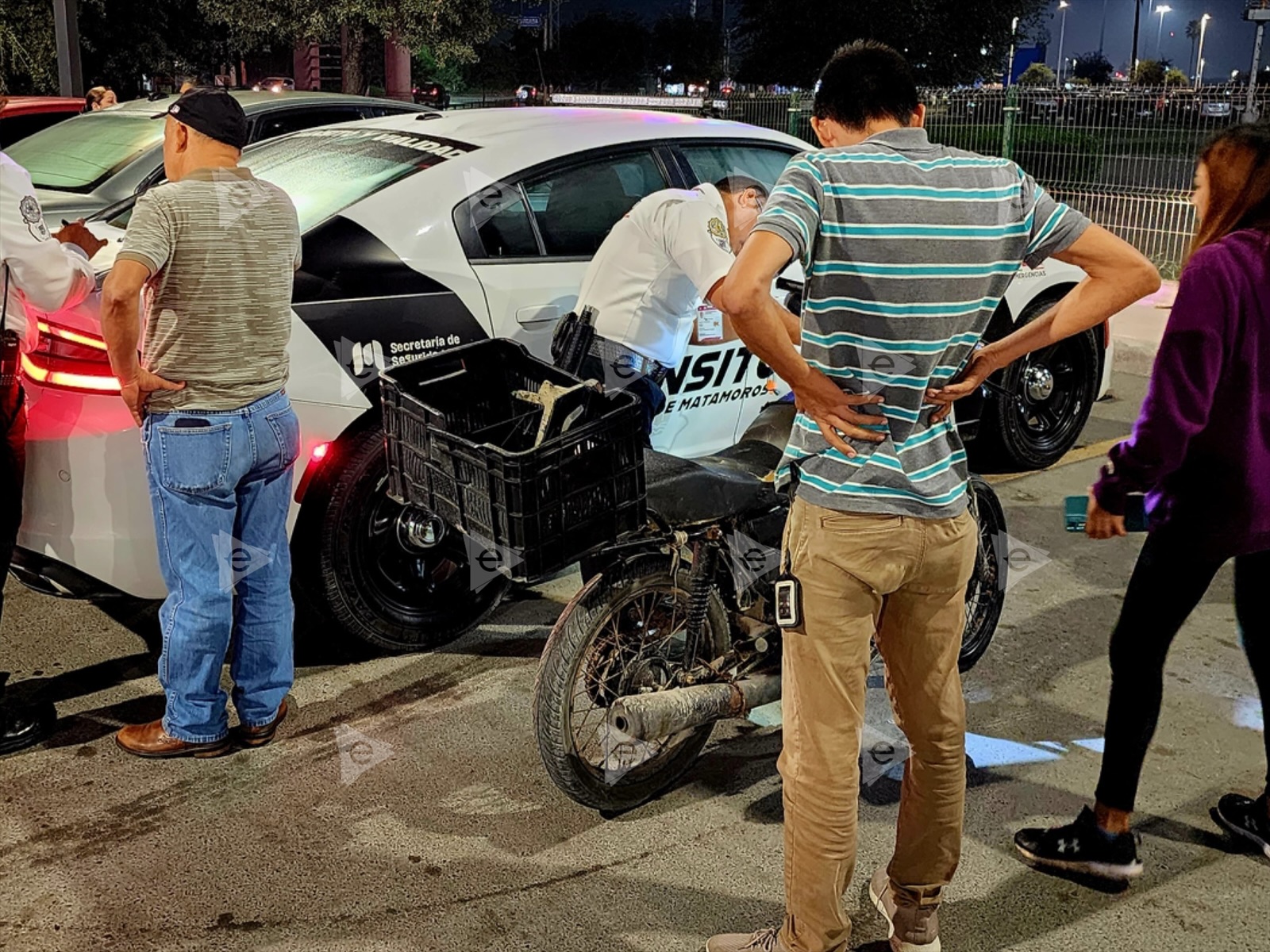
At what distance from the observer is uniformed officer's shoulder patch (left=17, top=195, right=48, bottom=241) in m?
3.64

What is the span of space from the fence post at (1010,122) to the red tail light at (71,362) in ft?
33.4

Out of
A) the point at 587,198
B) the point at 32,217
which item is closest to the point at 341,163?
the point at 587,198

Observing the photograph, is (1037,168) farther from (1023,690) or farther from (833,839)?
(833,839)

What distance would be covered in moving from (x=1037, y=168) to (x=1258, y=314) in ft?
32.1

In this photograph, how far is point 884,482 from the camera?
267 cm

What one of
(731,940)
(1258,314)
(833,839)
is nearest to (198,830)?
(731,940)

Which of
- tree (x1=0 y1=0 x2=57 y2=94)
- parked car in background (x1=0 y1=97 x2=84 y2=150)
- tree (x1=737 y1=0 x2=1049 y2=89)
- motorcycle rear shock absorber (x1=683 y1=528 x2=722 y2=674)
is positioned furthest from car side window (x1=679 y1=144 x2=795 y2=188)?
tree (x1=737 y1=0 x2=1049 y2=89)

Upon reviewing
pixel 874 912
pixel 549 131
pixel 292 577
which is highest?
pixel 549 131

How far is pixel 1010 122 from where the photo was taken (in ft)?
40.7

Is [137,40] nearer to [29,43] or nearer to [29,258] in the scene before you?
[29,43]

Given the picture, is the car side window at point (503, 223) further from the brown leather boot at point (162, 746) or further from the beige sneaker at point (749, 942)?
the beige sneaker at point (749, 942)

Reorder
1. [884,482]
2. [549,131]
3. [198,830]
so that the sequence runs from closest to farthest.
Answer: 1. [884,482]
2. [198,830]
3. [549,131]

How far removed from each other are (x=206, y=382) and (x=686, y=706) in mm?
1586

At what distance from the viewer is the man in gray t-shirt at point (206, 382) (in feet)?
11.6
